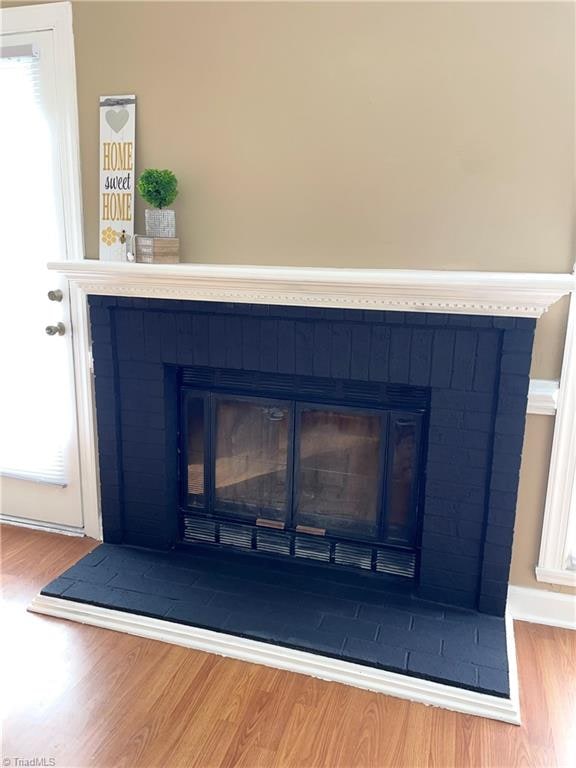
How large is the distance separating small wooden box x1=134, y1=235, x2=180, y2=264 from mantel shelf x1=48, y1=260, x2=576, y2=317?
0.10 metres

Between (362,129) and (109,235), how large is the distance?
1011mm

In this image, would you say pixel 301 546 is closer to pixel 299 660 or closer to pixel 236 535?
pixel 236 535

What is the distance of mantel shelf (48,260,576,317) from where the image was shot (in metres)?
1.74

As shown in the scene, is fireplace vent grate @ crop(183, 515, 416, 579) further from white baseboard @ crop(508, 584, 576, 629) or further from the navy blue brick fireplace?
white baseboard @ crop(508, 584, 576, 629)

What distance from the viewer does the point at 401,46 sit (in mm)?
1884

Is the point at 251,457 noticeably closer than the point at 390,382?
No

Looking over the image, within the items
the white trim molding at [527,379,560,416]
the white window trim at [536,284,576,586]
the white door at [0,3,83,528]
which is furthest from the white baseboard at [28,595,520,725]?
the white trim molding at [527,379,560,416]

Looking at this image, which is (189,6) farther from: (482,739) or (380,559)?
(482,739)

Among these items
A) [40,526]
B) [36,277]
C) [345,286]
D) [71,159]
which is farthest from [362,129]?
[40,526]

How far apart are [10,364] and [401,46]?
1942mm

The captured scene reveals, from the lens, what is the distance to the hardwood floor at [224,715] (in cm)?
160

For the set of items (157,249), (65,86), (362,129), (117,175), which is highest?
(65,86)

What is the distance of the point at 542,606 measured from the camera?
7.06 feet

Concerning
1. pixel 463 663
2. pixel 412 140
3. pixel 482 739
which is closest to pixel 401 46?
pixel 412 140
